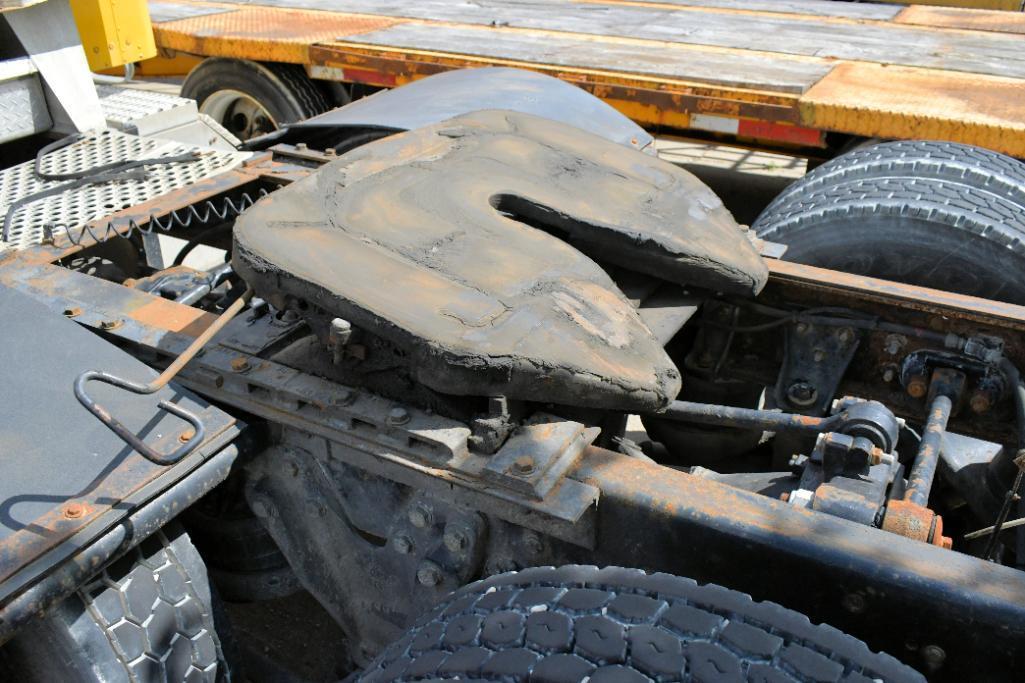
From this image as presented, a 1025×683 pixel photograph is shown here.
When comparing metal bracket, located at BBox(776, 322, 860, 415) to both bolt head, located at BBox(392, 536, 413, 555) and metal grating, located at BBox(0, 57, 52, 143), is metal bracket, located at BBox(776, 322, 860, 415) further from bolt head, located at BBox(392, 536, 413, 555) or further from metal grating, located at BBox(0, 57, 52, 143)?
metal grating, located at BBox(0, 57, 52, 143)

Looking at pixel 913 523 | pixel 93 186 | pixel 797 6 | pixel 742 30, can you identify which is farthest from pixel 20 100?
pixel 797 6

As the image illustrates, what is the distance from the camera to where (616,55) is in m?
4.82

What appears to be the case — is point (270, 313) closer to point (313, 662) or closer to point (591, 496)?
point (591, 496)

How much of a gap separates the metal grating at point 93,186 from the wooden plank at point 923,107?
2470 millimetres

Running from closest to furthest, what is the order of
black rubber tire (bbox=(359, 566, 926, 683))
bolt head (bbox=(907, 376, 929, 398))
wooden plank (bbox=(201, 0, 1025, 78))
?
black rubber tire (bbox=(359, 566, 926, 683))
bolt head (bbox=(907, 376, 929, 398))
wooden plank (bbox=(201, 0, 1025, 78))

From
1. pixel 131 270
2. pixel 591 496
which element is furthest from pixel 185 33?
pixel 591 496

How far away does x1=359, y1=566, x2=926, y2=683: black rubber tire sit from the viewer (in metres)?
1.18

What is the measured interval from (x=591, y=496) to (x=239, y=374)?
2.42 ft

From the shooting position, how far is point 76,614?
1.54m

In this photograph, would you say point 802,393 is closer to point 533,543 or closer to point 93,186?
point 533,543

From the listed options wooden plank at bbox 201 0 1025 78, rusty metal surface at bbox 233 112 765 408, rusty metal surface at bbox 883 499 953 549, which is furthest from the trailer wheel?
rusty metal surface at bbox 883 499 953 549

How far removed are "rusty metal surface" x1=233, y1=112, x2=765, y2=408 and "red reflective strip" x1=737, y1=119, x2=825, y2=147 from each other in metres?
1.95

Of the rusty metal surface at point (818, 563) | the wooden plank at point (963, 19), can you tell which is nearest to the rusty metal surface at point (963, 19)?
the wooden plank at point (963, 19)

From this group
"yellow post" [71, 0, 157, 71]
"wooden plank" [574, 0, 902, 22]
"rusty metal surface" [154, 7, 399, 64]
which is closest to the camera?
"yellow post" [71, 0, 157, 71]
